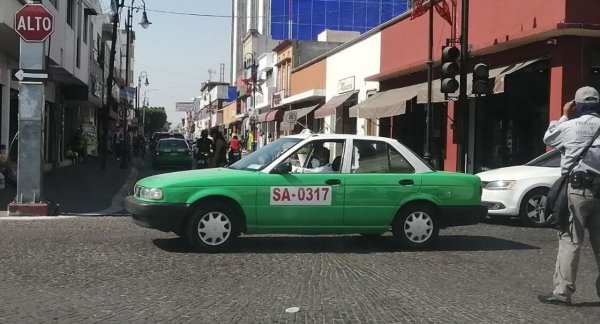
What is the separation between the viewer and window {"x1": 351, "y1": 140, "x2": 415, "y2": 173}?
877 centimetres

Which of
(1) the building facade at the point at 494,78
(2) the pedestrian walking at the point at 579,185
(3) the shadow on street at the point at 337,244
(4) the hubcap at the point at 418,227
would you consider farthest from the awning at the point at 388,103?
(2) the pedestrian walking at the point at 579,185

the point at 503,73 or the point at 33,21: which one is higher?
the point at 33,21

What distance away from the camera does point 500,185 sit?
1156 centimetres

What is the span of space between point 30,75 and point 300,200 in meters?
6.36

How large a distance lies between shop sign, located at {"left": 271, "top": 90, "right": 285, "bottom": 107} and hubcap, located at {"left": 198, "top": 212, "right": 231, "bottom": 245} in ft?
118

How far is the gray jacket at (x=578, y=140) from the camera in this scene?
585 cm

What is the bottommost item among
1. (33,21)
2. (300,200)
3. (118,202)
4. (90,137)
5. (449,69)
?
(118,202)

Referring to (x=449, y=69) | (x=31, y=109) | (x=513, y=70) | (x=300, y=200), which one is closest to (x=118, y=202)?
(x=31, y=109)

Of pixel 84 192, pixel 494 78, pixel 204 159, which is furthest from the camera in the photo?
pixel 204 159

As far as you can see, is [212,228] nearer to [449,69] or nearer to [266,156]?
[266,156]

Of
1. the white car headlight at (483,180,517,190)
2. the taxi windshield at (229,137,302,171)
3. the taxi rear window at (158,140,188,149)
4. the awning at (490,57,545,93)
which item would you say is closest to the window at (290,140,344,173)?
the taxi windshield at (229,137,302,171)

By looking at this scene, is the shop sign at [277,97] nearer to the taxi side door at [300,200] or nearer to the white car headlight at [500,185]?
the white car headlight at [500,185]

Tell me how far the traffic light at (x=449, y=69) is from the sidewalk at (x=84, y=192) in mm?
7523

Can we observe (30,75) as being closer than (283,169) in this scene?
No
